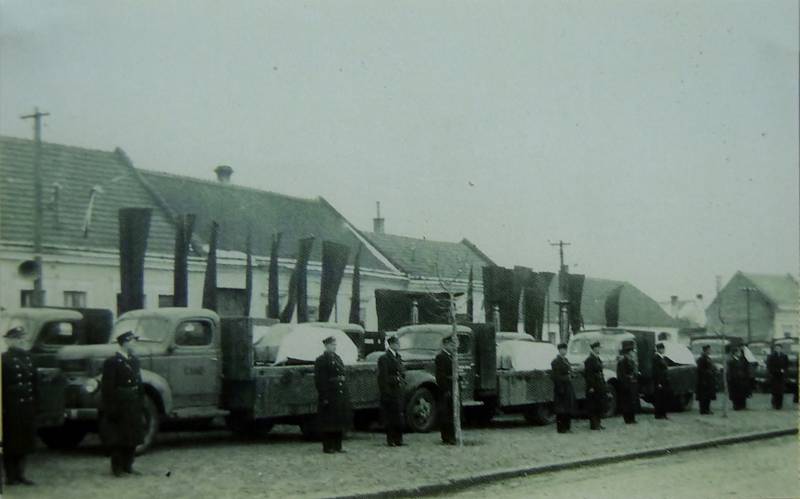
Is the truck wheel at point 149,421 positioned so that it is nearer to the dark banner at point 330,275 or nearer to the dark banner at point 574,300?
the dark banner at point 330,275

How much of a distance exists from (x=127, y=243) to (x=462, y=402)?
6.29 m

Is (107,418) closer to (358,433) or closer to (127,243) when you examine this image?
(127,243)

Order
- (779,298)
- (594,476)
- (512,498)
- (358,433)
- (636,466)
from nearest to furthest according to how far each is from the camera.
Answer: (512,498) → (594,476) → (636,466) → (358,433) → (779,298)

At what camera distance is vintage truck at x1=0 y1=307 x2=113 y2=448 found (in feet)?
32.2

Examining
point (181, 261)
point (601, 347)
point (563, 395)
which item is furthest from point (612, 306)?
point (181, 261)

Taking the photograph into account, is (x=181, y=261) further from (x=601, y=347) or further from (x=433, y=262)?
(x=601, y=347)

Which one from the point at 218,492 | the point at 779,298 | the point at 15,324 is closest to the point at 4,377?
the point at 15,324

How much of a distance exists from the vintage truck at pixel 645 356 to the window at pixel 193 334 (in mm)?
9096

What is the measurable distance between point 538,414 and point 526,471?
596 centimetres

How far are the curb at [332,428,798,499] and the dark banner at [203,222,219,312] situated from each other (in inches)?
228

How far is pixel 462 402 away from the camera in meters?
15.2

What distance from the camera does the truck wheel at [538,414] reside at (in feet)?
55.4

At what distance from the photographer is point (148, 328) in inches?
484

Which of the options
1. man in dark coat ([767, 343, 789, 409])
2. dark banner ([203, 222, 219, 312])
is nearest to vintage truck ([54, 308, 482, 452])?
dark banner ([203, 222, 219, 312])
